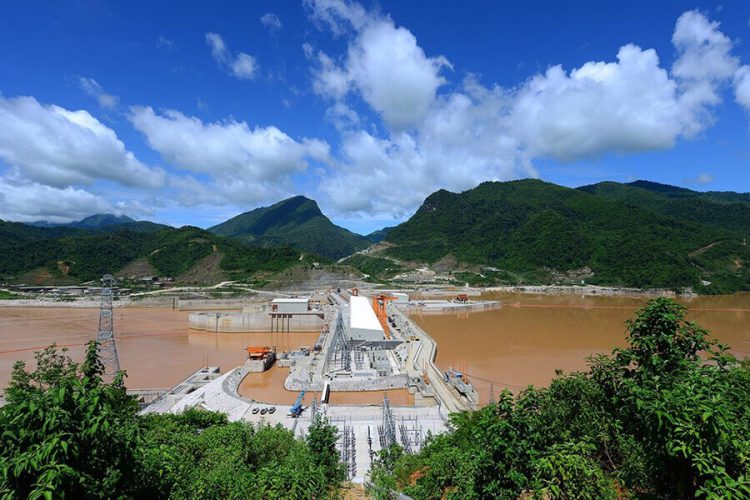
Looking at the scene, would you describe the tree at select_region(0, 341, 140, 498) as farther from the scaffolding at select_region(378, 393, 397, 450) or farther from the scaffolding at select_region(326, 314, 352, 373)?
the scaffolding at select_region(326, 314, 352, 373)

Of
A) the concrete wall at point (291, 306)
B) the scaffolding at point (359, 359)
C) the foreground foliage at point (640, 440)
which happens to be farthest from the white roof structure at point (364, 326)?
the foreground foliage at point (640, 440)

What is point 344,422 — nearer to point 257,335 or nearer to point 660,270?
point 257,335

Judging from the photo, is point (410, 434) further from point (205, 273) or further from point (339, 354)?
point (205, 273)

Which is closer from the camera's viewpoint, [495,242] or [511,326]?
[511,326]

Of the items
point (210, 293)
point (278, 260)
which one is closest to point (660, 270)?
point (278, 260)

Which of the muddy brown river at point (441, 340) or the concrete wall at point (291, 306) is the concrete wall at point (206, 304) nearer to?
the muddy brown river at point (441, 340)
